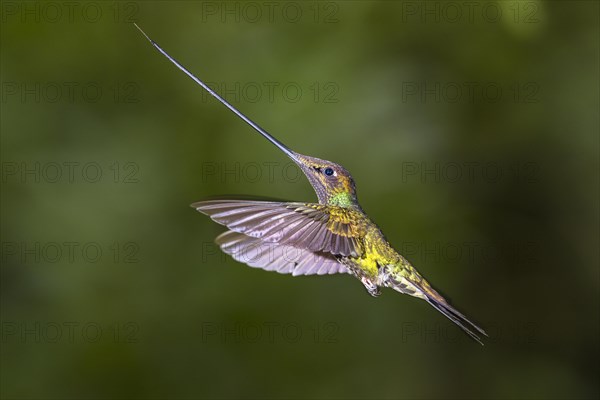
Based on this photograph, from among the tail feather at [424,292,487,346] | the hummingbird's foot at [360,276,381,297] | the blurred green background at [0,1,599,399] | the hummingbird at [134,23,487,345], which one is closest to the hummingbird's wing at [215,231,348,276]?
the hummingbird at [134,23,487,345]

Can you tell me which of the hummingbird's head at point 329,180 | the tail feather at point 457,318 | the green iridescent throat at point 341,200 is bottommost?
the tail feather at point 457,318

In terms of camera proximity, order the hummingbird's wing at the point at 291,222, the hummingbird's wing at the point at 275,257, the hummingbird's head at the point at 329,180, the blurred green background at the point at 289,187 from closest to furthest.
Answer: the hummingbird's wing at the point at 291,222 → the hummingbird's head at the point at 329,180 → the hummingbird's wing at the point at 275,257 → the blurred green background at the point at 289,187

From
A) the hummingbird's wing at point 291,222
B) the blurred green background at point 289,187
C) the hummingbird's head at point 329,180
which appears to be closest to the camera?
the hummingbird's wing at point 291,222

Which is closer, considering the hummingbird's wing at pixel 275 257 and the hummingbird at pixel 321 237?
the hummingbird at pixel 321 237

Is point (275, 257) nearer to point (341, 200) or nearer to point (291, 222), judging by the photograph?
point (341, 200)

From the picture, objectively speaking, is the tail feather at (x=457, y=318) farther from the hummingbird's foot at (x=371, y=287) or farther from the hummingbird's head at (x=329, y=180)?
the hummingbird's head at (x=329, y=180)

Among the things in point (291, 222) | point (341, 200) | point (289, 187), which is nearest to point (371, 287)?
point (341, 200)

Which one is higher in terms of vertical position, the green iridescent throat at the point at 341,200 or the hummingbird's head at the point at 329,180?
the hummingbird's head at the point at 329,180

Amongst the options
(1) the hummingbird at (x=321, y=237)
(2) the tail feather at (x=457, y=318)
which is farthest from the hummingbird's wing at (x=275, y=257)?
(2) the tail feather at (x=457, y=318)
